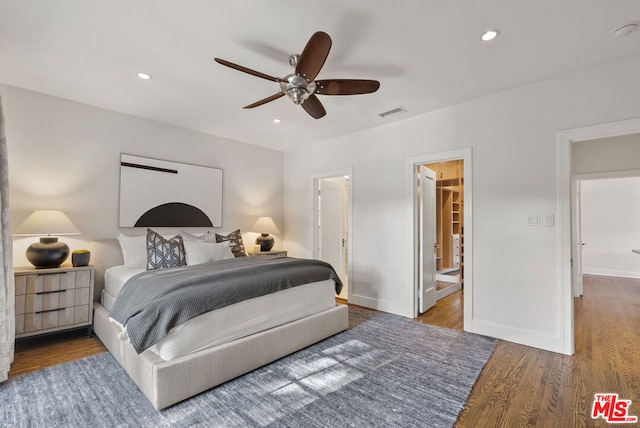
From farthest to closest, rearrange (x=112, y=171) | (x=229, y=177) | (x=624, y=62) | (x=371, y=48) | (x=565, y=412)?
(x=229, y=177) → (x=112, y=171) → (x=624, y=62) → (x=371, y=48) → (x=565, y=412)

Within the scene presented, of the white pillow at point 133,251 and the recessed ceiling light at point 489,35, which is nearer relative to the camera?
the recessed ceiling light at point 489,35

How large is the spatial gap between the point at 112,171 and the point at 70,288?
1471 millimetres

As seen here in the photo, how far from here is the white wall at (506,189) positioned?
2768mm

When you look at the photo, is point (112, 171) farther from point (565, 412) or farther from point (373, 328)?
point (565, 412)

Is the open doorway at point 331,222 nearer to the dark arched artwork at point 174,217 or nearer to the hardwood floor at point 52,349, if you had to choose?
the dark arched artwork at point 174,217

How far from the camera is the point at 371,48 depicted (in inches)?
92.8

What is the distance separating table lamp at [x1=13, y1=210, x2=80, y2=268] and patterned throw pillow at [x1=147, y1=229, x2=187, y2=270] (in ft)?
2.38

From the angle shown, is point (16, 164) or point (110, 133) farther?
point (110, 133)

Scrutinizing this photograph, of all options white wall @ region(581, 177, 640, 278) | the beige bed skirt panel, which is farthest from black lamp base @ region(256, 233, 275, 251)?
white wall @ region(581, 177, 640, 278)

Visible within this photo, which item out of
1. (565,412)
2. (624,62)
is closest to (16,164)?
(565,412)

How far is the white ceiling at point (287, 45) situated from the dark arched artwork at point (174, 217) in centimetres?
138

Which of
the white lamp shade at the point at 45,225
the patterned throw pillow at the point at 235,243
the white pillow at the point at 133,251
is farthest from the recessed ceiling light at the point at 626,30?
the white lamp shade at the point at 45,225

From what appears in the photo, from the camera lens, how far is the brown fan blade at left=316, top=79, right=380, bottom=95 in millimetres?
2233

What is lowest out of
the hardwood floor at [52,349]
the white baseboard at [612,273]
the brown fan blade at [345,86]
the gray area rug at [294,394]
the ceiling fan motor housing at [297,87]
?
the hardwood floor at [52,349]
